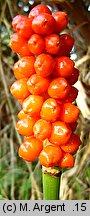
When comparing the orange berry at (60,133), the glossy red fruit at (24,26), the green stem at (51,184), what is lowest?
the green stem at (51,184)

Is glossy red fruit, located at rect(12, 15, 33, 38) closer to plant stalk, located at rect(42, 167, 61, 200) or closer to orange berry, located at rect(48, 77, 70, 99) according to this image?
orange berry, located at rect(48, 77, 70, 99)

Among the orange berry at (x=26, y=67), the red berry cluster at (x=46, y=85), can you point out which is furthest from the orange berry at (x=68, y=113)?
the orange berry at (x=26, y=67)

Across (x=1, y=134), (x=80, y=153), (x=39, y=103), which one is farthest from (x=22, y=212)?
(x=1, y=134)

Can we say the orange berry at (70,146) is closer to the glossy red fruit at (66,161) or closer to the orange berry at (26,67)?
the glossy red fruit at (66,161)

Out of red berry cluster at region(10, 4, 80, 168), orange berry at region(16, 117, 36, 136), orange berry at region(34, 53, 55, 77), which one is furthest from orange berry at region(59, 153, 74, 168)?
orange berry at region(34, 53, 55, 77)

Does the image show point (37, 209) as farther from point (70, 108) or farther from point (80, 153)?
point (80, 153)

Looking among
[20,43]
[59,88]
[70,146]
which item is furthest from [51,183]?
[20,43]
